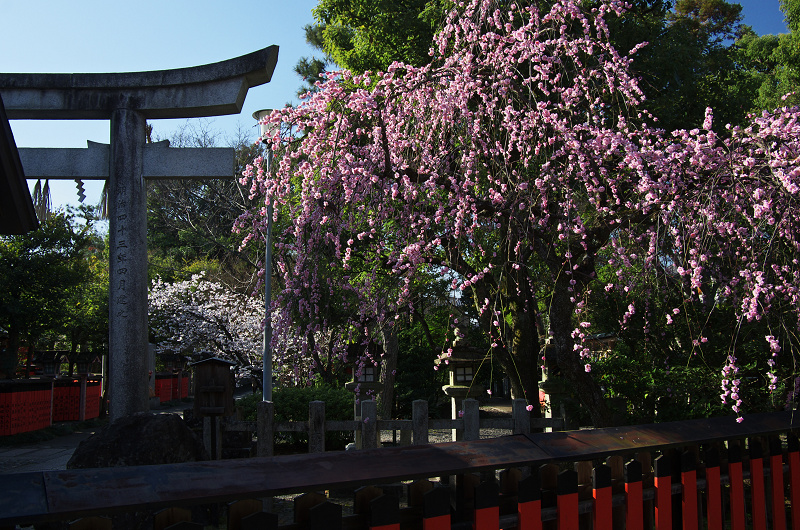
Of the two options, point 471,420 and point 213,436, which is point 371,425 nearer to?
point 471,420

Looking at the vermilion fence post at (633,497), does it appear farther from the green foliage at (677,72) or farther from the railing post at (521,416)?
the green foliage at (677,72)

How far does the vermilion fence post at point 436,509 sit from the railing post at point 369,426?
409 cm

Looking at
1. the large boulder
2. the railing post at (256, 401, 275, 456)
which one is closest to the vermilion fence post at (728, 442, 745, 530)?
the large boulder

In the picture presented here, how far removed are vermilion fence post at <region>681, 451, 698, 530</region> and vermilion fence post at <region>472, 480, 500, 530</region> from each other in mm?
1301

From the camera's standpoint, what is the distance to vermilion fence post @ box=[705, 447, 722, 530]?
3172 mm

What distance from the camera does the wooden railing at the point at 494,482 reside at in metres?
1.78

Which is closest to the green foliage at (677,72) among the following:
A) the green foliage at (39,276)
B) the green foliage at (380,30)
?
the green foliage at (380,30)

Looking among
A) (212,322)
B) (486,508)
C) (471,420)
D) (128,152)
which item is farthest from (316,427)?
(212,322)

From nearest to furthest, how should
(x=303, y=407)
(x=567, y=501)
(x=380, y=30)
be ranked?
1. (x=567, y=501)
2. (x=380, y=30)
3. (x=303, y=407)

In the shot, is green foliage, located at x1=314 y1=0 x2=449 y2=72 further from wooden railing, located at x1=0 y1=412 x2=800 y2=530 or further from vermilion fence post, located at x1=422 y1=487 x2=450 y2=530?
vermilion fence post, located at x1=422 y1=487 x2=450 y2=530

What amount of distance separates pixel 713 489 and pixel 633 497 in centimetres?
66

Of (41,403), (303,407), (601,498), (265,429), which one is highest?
(601,498)

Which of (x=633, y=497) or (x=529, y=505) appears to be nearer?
(x=529, y=505)

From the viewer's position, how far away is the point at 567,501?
265 centimetres
